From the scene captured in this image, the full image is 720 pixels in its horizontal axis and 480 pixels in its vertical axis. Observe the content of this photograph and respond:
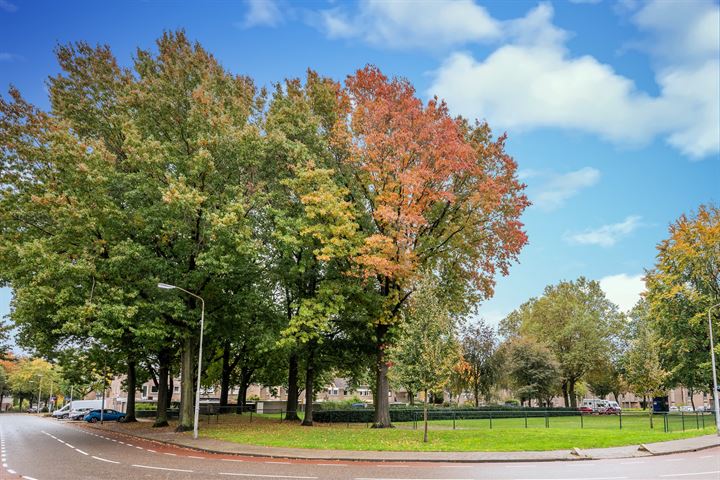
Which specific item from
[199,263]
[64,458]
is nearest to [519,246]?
[199,263]

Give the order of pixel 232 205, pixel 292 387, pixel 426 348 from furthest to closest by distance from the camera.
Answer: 1. pixel 292 387
2. pixel 232 205
3. pixel 426 348

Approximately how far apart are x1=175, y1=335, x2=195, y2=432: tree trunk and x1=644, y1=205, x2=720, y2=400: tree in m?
38.3

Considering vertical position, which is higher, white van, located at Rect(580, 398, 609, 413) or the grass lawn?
the grass lawn

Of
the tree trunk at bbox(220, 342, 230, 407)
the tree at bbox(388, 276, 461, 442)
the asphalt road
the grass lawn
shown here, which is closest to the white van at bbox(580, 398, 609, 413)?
the grass lawn

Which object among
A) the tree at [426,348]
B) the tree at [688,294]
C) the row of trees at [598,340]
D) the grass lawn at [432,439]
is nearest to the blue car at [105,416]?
→ the grass lawn at [432,439]

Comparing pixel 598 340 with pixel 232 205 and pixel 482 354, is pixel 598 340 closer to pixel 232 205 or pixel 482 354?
pixel 482 354

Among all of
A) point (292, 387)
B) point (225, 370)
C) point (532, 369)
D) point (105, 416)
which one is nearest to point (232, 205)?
point (292, 387)

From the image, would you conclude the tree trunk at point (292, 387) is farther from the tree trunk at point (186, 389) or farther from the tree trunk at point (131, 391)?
the tree trunk at point (131, 391)

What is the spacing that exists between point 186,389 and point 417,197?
1706cm

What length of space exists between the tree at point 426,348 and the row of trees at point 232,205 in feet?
6.83

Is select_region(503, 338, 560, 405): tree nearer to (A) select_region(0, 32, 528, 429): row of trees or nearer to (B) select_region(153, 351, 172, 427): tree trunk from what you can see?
(A) select_region(0, 32, 528, 429): row of trees

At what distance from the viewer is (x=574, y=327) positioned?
65.6 m

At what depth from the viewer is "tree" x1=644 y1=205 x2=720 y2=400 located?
4462 cm

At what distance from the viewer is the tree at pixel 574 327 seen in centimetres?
6494
